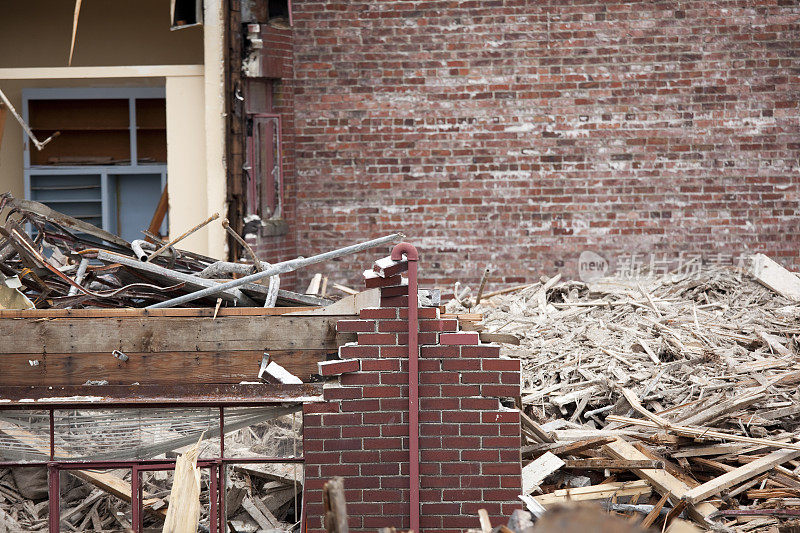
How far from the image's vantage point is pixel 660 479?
19.1 feet

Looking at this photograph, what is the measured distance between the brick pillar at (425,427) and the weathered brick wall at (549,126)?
604 centimetres

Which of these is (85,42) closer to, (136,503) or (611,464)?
(136,503)

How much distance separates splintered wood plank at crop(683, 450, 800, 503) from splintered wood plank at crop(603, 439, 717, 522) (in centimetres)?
6

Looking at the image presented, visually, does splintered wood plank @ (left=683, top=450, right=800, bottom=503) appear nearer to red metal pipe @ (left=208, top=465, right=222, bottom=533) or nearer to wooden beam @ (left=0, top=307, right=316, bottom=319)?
red metal pipe @ (left=208, top=465, right=222, bottom=533)

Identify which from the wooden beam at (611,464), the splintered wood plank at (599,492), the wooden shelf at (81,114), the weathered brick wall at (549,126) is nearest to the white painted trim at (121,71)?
the wooden shelf at (81,114)

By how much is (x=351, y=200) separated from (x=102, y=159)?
3.46 metres

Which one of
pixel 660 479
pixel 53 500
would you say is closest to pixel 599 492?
pixel 660 479

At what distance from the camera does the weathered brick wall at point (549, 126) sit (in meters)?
10.8

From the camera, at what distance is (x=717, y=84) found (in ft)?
35.6

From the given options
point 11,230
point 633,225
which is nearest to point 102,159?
point 11,230

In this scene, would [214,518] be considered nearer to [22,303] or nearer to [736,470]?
[22,303]

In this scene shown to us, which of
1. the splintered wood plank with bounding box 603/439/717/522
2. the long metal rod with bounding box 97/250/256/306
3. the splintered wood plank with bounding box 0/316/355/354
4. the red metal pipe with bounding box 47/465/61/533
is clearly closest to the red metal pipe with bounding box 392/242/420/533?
the splintered wood plank with bounding box 0/316/355/354

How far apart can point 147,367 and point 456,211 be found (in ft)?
20.8

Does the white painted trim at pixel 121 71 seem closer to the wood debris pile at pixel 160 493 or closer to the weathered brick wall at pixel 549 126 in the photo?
the weathered brick wall at pixel 549 126
